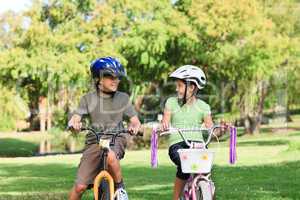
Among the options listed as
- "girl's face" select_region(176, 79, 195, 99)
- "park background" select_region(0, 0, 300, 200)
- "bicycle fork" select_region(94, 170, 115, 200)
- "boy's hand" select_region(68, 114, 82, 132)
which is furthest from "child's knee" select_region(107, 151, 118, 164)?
"park background" select_region(0, 0, 300, 200)

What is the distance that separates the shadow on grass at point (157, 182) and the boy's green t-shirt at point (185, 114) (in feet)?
13.9

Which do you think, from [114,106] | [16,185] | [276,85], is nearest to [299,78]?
[276,85]

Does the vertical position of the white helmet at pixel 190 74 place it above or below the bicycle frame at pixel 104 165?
above

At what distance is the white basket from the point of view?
6188 millimetres

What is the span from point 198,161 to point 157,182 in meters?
9.43

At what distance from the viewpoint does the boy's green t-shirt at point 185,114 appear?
22.4 ft

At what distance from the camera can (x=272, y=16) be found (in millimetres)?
41562

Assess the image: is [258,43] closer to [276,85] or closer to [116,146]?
[276,85]

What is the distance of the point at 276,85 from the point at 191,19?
14840 millimetres

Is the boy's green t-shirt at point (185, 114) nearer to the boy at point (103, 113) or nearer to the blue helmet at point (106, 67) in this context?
the boy at point (103, 113)

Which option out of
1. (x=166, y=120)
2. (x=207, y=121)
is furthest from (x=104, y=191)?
(x=207, y=121)


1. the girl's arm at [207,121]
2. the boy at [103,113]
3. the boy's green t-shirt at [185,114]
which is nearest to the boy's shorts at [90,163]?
the boy at [103,113]

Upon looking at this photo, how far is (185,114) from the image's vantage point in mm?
6855

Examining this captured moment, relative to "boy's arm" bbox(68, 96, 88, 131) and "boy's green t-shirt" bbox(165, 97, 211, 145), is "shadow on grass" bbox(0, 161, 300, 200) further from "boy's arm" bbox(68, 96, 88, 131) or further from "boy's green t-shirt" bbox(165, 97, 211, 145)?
"boy's arm" bbox(68, 96, 88, 131)
